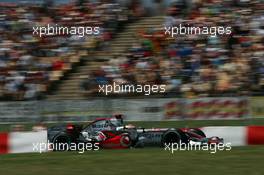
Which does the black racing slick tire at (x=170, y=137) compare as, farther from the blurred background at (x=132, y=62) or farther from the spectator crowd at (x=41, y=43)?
the spectator crowd at (x=41, y=43)

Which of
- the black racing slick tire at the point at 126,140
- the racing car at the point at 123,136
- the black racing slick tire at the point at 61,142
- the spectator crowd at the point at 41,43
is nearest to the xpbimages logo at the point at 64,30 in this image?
the spectator crowd at the point at 41,43

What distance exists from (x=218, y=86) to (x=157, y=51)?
2581 mm

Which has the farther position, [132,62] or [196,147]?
[132,62]

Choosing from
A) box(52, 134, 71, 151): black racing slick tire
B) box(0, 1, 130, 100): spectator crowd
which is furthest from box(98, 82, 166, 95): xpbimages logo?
box(52, 134, 71, 151): black racing slick tire

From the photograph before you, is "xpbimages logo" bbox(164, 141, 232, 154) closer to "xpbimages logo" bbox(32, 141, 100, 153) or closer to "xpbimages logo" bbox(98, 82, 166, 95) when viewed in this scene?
"xpbimages logo" bbox(32, 141, 100, 153)

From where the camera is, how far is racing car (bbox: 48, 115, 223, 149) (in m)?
11.4

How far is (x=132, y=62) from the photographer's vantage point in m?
16.5

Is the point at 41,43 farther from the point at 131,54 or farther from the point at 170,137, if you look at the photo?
the point at 170,137

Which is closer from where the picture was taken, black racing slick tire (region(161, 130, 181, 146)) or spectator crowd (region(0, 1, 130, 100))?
black racing slick tire (region(161, 130, 181, 146))

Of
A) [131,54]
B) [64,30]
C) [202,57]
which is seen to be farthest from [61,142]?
[64,30]

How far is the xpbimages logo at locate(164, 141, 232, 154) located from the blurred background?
11.1 ft

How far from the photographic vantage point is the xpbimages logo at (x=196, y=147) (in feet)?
34.7

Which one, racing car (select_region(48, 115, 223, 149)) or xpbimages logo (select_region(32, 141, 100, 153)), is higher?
racing car (select_region(48, 115, 223, 149))

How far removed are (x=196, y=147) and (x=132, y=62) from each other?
5847 millimetres
